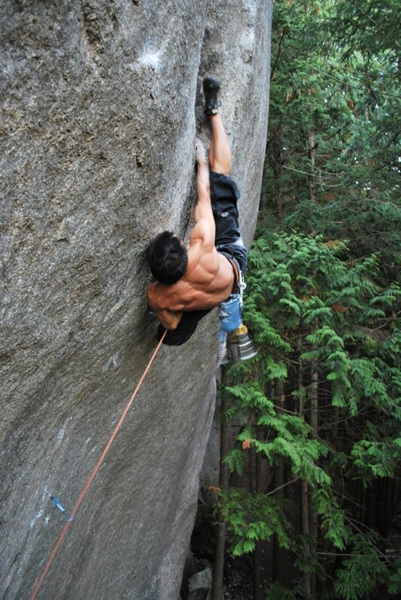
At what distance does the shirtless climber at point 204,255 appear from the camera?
10.9ft

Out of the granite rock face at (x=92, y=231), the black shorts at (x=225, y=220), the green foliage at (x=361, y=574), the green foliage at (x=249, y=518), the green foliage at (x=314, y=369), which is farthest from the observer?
the green foliage at (x=361, y=574)

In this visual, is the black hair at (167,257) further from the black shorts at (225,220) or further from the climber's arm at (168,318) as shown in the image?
the black shorts at (225,220)

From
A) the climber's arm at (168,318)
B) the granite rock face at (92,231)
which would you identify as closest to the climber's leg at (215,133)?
the granite rock face at (92,231)

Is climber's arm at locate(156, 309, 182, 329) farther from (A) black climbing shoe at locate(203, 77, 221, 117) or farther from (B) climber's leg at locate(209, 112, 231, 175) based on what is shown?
(A) black climbing shoe at locate(203, 77, 221, 117)

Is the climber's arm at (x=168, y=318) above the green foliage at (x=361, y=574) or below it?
above

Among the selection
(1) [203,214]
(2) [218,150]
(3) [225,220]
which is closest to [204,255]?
(1) [203,214]

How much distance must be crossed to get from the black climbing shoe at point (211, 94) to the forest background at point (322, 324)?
2.91 m

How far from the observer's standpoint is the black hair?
129 inches

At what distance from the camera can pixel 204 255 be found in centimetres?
356

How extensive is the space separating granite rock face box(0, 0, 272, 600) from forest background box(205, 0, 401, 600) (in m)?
1.95

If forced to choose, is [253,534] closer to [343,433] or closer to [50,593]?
[50,593]

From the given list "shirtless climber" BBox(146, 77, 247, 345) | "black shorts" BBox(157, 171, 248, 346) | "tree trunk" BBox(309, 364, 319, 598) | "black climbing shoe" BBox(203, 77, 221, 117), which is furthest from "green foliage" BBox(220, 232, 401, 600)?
"black climbing shoe" BBox(203, 77, 221, 117)

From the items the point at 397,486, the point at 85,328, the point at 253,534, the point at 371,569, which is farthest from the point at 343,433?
the point at 85,328

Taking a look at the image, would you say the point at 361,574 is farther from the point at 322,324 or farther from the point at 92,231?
the point at 92,231
